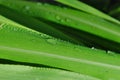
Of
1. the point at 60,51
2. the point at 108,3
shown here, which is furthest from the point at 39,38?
the point at 108,3

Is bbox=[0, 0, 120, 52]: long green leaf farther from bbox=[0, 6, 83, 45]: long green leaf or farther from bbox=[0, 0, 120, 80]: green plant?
bbox=[0, 6, 83, 45]: long green leaf

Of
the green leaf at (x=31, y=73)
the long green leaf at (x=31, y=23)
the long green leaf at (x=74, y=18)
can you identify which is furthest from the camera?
the long green leaf at (x=74, y=18)

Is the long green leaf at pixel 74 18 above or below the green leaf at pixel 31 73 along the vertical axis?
above

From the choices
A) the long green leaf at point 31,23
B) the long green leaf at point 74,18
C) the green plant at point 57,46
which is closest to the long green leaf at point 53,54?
the green plant at point 57,46

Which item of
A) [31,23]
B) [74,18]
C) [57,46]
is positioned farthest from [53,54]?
A: [74,18]

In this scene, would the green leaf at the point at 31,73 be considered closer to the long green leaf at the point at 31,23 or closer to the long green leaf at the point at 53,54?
the long green leaf at the point at 53,54

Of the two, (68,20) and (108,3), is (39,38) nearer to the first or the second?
(68,20)

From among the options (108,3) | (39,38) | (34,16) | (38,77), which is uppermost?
(108,3)

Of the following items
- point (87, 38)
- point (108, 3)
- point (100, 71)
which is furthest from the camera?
point (108, 3)
